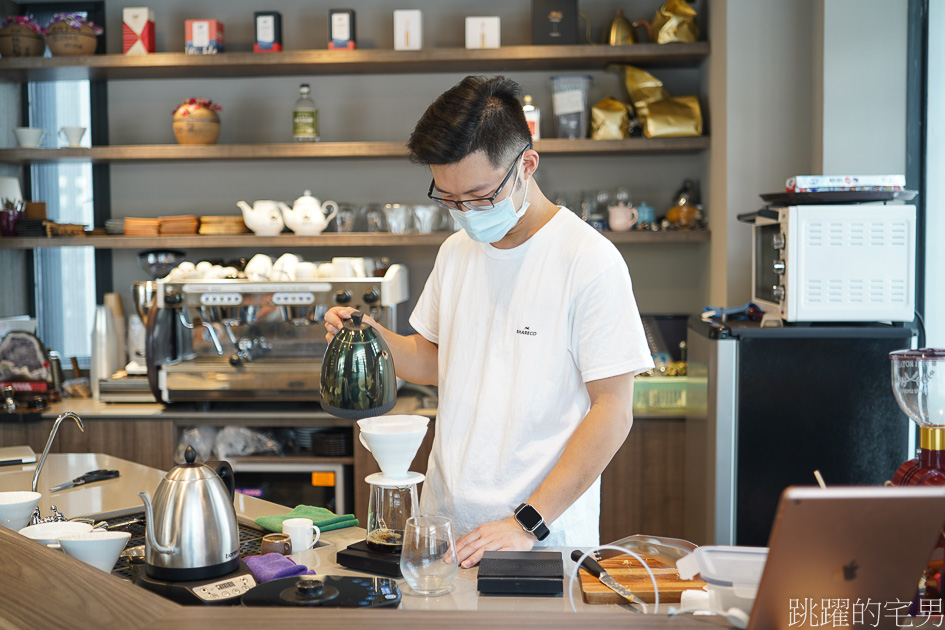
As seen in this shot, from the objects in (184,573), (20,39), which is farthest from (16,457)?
(20,39)

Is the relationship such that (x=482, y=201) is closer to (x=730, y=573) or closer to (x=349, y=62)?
(x=730, y=573)

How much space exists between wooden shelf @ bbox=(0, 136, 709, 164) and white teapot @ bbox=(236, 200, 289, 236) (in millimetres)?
213

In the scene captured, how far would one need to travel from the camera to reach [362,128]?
12.9 ft

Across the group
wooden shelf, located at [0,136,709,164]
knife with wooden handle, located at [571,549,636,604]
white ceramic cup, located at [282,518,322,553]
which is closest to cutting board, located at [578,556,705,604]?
knife with wooden handle, located at [571,549,636,604]

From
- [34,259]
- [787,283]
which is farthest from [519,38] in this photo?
[34,259]

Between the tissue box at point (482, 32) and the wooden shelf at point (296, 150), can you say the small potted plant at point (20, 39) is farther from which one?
the tissue box at point (482, 32)

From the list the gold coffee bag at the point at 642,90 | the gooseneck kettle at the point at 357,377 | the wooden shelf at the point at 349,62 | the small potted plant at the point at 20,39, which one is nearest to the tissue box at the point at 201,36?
the wooden shelf at the point at 349,62

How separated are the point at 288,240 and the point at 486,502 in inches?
83.8

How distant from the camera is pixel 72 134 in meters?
3.75

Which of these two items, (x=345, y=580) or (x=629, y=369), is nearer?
(x=345, y=580)

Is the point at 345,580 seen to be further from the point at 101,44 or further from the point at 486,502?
the point at 101,44

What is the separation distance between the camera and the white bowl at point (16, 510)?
1.67 meters

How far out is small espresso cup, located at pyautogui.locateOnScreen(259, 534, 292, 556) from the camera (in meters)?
1.61

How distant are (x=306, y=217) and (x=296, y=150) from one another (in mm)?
288
